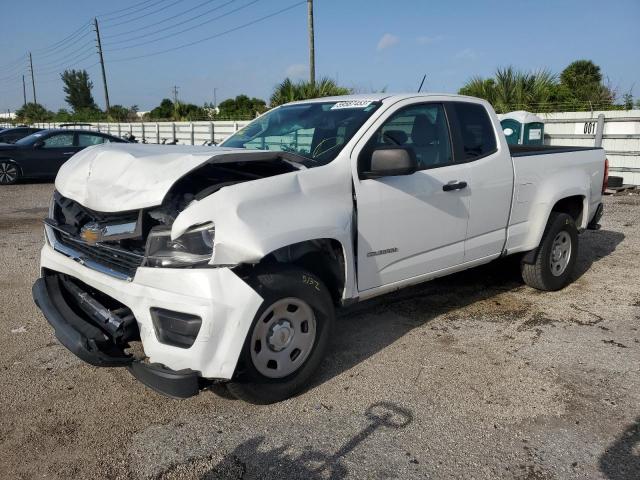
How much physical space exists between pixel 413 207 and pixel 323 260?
83 centimetres

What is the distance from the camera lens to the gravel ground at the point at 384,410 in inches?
108

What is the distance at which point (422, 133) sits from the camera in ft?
13.9

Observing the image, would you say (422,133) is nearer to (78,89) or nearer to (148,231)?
(148,231)

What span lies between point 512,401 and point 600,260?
4.12 metres

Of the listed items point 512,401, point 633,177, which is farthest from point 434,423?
point 633,177

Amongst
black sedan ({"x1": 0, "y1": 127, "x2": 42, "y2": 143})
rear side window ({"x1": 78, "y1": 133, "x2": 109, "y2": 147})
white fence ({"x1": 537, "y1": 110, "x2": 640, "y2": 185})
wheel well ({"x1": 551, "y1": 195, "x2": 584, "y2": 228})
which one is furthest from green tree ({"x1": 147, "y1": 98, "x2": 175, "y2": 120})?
wheel well ({"x1": 551, "y1": 195, "x2": 584, "y2": 228})

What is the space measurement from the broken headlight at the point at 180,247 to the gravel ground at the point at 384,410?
0.94m

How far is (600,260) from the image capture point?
265 inches

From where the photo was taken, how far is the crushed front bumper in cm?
277

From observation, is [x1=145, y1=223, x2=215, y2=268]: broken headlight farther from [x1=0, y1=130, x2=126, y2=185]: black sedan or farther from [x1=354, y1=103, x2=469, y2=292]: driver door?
[x1=0, y1=130, x2=126, y2=185]: black sedan

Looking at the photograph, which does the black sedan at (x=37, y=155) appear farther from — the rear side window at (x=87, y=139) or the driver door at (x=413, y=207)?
the driver door at (x=413, y=207)

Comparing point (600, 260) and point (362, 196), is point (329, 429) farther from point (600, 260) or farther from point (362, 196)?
point (600, 260)

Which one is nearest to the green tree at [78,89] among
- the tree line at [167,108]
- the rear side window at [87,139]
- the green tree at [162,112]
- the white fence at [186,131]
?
the tree line at [167,108]

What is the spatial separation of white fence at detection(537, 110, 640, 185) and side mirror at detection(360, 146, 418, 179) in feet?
35.1
